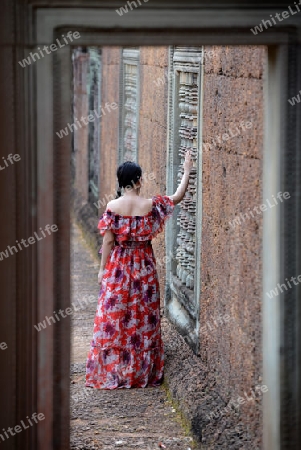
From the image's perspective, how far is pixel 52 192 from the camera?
4852 millimetres

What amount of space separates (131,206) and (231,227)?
50.4 inches

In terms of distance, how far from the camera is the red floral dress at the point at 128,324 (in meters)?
7.55

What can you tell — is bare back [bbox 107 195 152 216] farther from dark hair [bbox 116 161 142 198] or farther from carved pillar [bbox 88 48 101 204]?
carved pillar [bbox 88 48 101 204]

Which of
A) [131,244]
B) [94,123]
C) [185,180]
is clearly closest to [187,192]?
[131,244]

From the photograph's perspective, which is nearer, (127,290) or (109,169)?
(127,290)

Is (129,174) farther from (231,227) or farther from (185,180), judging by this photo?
(231,227)

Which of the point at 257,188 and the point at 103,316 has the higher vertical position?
the point at 257,188

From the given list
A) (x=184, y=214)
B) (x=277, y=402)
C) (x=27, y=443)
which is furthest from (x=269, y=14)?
(x=184, y=214)

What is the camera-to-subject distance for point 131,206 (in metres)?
7.29

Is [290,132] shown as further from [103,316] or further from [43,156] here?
[103,316]

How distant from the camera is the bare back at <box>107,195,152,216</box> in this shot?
23.9ft

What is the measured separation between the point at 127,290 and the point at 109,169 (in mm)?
5673

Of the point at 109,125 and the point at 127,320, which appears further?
the point at 109,125

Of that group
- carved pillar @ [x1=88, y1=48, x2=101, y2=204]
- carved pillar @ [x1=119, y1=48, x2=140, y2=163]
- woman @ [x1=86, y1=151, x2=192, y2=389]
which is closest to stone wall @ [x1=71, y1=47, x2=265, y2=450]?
woman @ [x1=86, y1=151, x2=192, y2=389]
